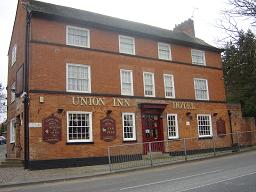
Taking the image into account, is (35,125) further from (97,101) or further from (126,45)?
(126,45)

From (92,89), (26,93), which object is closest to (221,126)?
(92,89)

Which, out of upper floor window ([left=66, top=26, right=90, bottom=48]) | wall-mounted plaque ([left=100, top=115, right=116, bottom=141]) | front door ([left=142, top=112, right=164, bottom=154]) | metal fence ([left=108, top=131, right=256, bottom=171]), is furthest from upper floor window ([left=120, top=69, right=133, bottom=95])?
metal fence ([left=108, top=131, right=256, bottom=171])

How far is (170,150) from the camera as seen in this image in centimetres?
2366

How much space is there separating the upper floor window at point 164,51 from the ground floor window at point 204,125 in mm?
5470

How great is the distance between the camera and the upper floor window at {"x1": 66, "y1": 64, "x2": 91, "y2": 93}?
21.2m

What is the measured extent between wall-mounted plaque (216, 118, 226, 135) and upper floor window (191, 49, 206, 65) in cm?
524

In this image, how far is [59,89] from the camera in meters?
20.4

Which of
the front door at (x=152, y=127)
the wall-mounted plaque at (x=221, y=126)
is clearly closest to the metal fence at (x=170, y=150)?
the front door at (x=152, y=127)

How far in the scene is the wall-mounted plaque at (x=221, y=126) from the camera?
2838cm

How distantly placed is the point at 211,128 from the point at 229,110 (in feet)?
10.8

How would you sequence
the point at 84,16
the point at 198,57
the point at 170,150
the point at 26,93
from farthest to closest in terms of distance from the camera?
the point at 198,57
the point at 84,16
the point at 170,150
the point at 26,93

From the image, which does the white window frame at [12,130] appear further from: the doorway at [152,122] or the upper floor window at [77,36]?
the doorway at [152,122]

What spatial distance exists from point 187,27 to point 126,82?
1356 cm

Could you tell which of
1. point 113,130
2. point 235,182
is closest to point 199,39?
point 113,130
